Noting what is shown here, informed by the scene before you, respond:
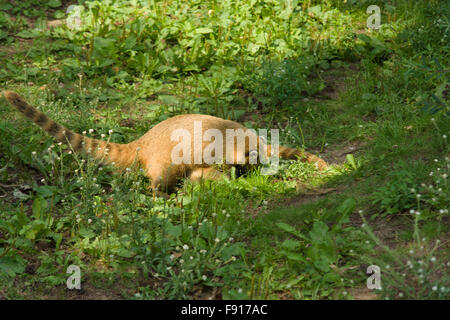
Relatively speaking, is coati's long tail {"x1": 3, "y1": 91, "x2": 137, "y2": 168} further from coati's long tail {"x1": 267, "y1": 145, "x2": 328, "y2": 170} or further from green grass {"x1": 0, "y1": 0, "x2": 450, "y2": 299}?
coati's long tail {"x1": 267, "y1": 145, "x2": 328, "y2": 170}

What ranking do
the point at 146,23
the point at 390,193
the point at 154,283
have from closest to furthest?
the point at 154,283
the point at 390,193
the point at 146,23

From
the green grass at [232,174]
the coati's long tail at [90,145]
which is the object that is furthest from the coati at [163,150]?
the green grass at [232,174]

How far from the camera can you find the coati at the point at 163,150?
205 inches

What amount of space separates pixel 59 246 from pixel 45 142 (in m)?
1.60

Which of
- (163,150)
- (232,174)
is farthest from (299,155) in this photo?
(163,150)

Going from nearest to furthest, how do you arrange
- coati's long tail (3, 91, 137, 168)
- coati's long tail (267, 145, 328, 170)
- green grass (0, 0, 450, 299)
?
green grass (0, 0, 450, 299) → coati's long tail (3, 91, 137, 168) → coati's long tail (267, 145, 328, 170)

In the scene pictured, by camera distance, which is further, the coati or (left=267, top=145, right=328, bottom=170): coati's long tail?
(left=267, top=145, right=328, bottom=170): coati's long tail

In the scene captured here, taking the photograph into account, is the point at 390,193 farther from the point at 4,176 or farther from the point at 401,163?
the point at 4,176

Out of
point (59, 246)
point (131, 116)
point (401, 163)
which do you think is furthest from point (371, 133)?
point (59, 246)

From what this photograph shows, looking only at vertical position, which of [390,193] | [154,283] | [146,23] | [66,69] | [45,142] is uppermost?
→ [146,23]

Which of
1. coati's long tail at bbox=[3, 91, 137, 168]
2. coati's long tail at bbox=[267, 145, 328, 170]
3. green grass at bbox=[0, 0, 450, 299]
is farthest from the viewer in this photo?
coati's long tail at bbox=[267, 145, 328, 170]

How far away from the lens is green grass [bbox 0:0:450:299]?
3.97 metres

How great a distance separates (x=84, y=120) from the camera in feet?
20.7

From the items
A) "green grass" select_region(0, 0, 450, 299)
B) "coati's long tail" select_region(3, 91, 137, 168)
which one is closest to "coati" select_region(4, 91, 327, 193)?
"coati's long tail" select_region(3, 91, 137, 168)
